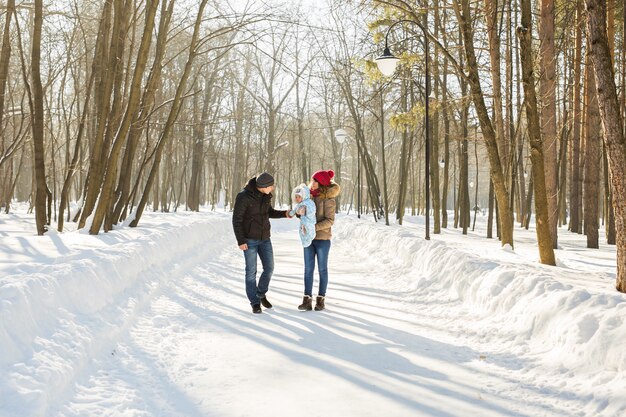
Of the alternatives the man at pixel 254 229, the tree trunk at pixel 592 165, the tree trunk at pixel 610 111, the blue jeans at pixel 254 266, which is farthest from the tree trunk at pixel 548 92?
the blue jeans at pixel 254 266

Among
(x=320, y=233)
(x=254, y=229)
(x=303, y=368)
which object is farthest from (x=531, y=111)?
(x=303, y=368)

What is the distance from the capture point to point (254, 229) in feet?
22.0

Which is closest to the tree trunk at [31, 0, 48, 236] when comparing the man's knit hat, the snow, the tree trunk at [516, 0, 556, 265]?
the snow

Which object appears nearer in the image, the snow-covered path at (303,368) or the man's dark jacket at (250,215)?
the snow-covered path at (303,368)

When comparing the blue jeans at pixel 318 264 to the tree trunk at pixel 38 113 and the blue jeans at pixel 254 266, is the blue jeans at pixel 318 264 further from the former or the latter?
the tree trunk at pixel 38 113

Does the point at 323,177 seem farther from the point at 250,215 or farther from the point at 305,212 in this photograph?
the point at 250,215

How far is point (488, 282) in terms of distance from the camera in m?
6.49

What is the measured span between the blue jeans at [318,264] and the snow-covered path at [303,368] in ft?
1.17

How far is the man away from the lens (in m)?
6.64

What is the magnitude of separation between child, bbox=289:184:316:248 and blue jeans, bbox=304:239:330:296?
19 cm

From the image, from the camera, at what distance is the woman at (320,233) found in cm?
686

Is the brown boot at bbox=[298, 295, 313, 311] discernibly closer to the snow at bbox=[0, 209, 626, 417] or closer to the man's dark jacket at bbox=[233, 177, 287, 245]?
the snow at bbox=[0, 209, 626, 417]

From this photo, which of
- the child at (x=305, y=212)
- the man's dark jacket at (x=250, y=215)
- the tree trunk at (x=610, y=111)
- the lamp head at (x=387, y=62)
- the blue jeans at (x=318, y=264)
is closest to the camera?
the tree trunk at (x=610, y=111)

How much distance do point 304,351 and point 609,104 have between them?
4.71 metres
